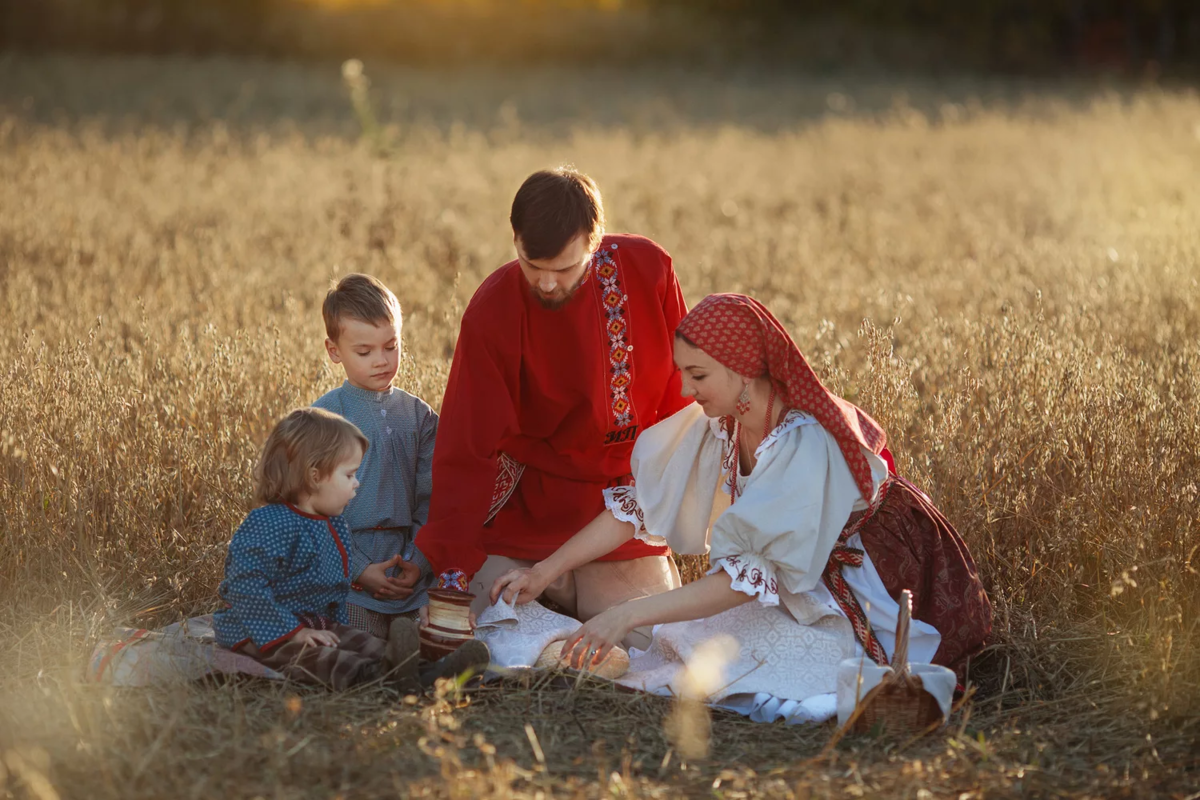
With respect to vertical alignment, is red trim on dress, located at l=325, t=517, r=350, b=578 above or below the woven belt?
above

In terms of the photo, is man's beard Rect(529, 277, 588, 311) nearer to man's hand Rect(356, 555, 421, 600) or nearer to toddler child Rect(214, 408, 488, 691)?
toddler child Rect(214, 408, 488, 691)

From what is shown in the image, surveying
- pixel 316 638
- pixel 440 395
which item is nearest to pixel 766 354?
pixel 316 638

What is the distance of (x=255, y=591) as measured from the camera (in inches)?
121

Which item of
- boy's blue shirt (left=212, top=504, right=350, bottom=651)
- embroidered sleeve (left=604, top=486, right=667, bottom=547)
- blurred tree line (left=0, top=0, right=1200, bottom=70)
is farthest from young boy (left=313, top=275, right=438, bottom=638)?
blurred tree line (left=0, top=0, right=1200, bottom=70)

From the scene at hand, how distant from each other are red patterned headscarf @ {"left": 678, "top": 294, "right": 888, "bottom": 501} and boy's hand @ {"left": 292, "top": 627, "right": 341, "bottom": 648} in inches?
49.3

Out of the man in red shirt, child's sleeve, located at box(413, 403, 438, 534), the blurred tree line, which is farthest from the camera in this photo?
the blurred tree line

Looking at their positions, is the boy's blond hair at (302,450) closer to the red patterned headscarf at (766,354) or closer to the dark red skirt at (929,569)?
the red patterned headscarf at (766,354)

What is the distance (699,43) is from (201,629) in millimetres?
25988

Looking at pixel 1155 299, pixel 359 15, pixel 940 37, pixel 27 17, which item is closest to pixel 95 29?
pixel 27 17

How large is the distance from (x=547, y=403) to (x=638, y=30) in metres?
25.1

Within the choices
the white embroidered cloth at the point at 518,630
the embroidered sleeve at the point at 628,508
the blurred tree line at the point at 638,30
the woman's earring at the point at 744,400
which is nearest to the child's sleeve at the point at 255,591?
the white embroidered cloth at the point at 518,630

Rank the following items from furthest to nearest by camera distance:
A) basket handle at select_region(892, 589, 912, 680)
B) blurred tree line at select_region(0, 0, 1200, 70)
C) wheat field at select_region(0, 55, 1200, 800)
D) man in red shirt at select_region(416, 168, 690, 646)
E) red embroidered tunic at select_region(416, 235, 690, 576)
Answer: blurred tree line at select_region(0, 0, 1200, 70), red embroidered tunic at select_region(416, 235, 690, 576), man in red shirt at select_region(416, 168, 690, 646), basket handle at select_region(892, 589, 912, 680), wheat field at select_region(0, 55, 1200, 800)

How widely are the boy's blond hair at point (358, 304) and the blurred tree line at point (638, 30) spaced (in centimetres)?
2046

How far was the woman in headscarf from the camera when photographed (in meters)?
3.01
